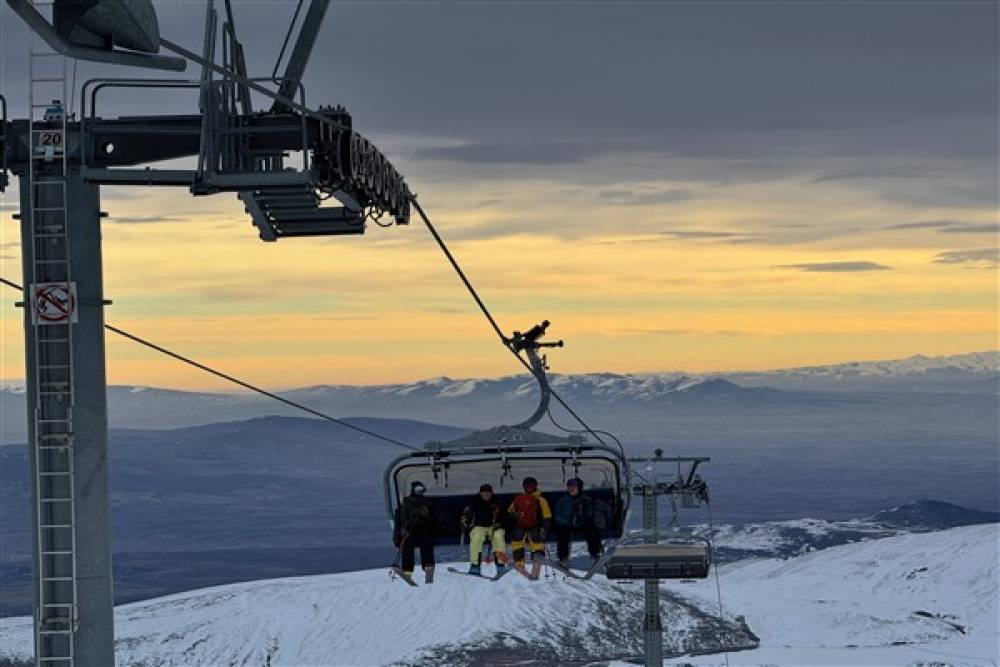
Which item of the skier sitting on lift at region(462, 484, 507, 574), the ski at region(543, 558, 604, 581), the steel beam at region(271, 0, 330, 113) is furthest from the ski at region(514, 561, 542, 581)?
the steel beam at region(271, 0, 330, 113)

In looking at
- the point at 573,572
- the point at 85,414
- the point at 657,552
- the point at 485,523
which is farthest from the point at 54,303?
the point at 657,552

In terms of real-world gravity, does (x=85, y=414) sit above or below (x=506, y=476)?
above

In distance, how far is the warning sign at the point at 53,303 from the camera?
84.4ft

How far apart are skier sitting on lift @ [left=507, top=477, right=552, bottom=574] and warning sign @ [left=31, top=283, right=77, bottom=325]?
41.2 feet

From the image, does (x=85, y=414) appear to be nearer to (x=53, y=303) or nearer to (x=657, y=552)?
(x=53, y=303)

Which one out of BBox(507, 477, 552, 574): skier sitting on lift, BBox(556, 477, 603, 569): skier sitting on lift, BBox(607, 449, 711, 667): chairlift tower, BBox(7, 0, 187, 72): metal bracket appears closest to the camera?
BBox(7, 0, 187, 72): metal bracket

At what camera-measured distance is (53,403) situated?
85.8 feet

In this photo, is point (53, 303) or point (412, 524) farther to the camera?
point (412, 524)

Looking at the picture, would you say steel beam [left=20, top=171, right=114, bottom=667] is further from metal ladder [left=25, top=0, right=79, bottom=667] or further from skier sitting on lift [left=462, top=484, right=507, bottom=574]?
skier sitting on lift [left=462, top=484, right=507, bottom=574]

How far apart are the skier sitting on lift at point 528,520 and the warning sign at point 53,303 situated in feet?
41.2

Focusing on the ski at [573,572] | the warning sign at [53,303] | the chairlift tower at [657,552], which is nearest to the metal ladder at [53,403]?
the warning sign at [53,303]

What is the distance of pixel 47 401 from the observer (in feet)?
85.8

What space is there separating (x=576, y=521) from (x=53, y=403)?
535 inches

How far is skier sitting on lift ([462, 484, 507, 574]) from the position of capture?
36.3 meters
